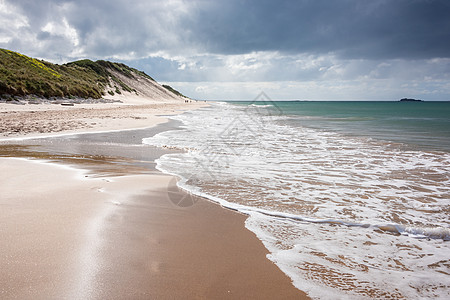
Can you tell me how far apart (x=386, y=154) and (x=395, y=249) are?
760 centimetres

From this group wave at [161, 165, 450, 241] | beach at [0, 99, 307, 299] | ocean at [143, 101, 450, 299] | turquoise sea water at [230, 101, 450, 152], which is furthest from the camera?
turquoise sea water at [230, 101, 450, 152]

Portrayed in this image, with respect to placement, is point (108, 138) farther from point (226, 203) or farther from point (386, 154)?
point (386, 154)

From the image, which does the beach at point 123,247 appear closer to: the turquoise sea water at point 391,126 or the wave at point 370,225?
the wave at point 370,225

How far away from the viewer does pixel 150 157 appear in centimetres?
790

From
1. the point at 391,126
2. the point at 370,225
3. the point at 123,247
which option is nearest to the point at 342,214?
the point at 370,225

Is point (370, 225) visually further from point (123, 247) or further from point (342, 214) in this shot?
point (123, 247)

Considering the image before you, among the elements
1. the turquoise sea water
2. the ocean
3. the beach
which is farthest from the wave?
the turquoise sea water

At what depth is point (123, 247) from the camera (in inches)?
110

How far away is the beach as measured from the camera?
2.21 meters

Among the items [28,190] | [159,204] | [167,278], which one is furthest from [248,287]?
[28,190]

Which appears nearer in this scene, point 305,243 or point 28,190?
point 305,243

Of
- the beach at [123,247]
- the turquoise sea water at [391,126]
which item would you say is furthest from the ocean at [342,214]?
the turquoise sea water at [391,126]

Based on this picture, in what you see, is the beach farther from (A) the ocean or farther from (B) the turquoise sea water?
(B) the turquoise sea water

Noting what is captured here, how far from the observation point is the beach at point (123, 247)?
2.21m
